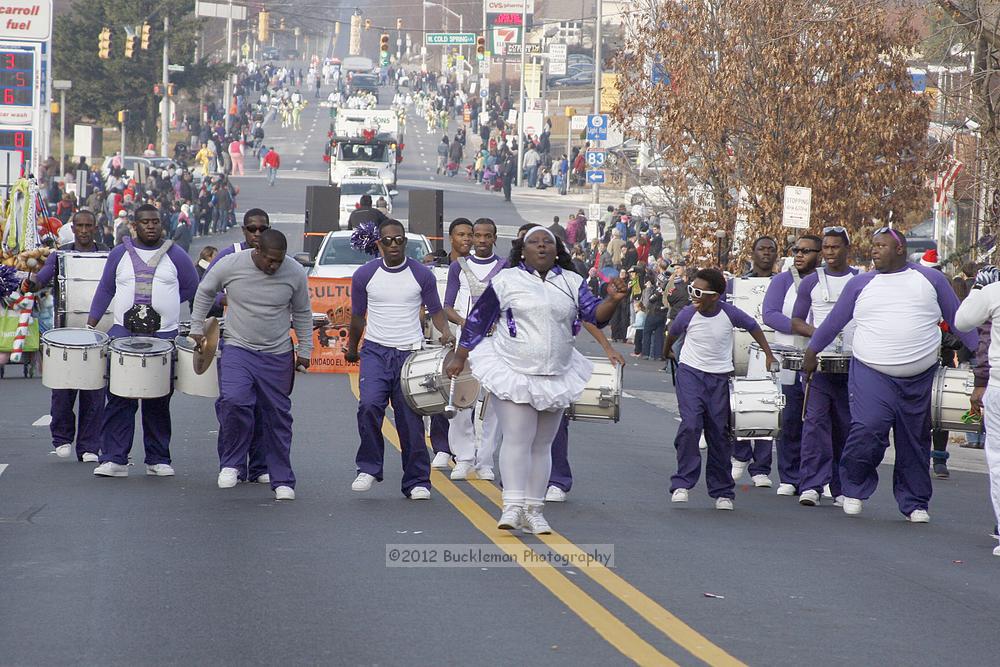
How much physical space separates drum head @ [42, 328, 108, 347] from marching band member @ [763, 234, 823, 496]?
4991 mm

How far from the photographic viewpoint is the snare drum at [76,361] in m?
12.9

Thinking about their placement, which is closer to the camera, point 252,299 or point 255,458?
point 252,299

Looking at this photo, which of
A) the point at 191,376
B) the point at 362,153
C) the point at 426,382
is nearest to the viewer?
the point at 426,382

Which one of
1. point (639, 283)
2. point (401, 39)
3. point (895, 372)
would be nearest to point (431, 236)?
point (639, 283)

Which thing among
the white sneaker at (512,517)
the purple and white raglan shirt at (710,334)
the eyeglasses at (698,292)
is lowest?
the white sneaker at (512,517)

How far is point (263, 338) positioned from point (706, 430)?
3.14 metres

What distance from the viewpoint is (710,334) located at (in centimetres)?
1216

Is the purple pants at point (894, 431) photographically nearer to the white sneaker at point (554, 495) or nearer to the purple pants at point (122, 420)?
the white sneaker at point (554, 495)

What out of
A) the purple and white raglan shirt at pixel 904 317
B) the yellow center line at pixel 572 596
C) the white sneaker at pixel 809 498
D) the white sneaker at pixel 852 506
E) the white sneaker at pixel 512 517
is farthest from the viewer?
the white sneaker at pixel 809 498

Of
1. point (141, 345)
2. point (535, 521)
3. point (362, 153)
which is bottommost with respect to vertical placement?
point (535, 521)

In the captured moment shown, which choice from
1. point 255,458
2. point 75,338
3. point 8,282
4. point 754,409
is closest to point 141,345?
point 75,338

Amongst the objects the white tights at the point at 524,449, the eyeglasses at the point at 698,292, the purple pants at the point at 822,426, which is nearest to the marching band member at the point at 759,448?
the purple pants at the point at 822,426

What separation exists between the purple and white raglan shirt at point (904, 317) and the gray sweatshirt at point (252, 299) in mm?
3830

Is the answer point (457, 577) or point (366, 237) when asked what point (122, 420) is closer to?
point (366, 237)
